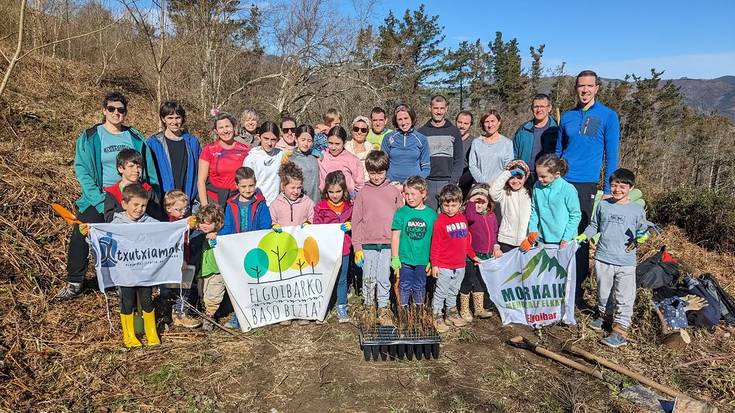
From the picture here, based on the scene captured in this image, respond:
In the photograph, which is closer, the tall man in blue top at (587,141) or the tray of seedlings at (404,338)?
the tray of seedlings at (404,338)

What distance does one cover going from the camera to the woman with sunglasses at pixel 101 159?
15.3 feet

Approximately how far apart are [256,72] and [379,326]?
15.6m

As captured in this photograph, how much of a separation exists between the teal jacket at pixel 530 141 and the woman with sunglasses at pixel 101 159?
15.9 ft

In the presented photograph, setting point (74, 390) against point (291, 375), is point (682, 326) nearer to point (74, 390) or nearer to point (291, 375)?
point (291, 375)

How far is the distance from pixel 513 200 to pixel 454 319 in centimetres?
168

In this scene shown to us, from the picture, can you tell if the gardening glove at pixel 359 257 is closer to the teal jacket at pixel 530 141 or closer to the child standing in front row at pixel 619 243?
the child standing in front row at pixel 619 243

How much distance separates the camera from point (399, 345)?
4.55 metres

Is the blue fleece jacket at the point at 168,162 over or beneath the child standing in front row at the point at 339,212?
over

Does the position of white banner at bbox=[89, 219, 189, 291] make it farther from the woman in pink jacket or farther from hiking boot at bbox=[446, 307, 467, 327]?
hiking boot at bbox=[446, 307, 467, 327]

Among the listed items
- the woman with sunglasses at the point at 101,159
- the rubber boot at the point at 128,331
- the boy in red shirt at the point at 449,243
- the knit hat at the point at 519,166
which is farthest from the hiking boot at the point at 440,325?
the woman with sunglasses at the point at 101,159

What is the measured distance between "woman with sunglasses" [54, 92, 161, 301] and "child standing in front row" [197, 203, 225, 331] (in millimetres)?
768

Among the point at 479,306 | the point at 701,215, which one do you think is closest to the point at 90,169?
the point at 479,306

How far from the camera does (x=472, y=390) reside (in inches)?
158

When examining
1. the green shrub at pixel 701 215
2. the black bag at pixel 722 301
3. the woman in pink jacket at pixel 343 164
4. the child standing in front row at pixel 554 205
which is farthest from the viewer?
the green shrub at pixel 701 215
